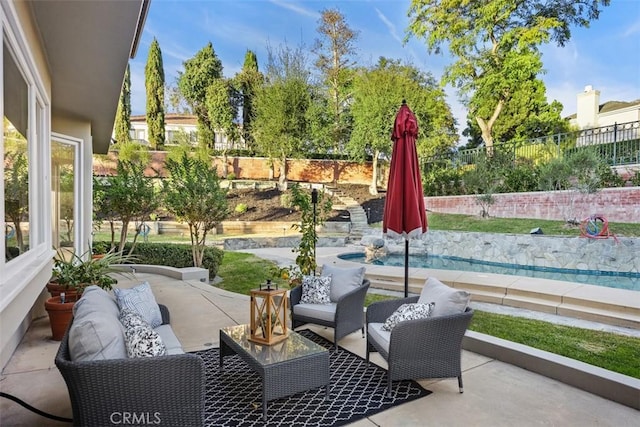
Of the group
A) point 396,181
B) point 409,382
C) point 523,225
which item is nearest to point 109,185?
point 396,181

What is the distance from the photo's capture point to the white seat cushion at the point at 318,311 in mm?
3938

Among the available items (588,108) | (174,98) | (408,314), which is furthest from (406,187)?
(174,98)

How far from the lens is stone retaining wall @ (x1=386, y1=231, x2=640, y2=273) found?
888cm

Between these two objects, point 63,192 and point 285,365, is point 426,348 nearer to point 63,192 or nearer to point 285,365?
point 285,365

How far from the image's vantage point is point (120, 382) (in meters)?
1.91

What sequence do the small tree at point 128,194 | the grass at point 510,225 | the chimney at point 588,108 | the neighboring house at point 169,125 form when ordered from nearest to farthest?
the small tree at point 128,194, the grass at point 510,225, the chimney at point 588,108, the neighboring house at point 169,125

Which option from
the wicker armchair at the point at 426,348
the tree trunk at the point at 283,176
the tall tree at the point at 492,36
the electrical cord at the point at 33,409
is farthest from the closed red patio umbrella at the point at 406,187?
the tree trunk at the point at 283,176

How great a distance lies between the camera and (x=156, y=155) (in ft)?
68.9

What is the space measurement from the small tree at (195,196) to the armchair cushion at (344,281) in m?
4.08

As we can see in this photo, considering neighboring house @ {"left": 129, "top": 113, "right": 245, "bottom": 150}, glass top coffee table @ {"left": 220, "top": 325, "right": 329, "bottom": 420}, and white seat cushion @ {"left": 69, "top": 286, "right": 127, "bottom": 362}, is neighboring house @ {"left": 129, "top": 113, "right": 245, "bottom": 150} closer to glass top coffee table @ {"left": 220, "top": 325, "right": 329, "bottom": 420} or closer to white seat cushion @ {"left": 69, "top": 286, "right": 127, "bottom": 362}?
glass top coffee table @ {"left": 220, "top": 325, "right": 329, "bottom": 420}

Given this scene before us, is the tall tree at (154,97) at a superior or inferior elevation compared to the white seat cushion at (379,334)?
superior

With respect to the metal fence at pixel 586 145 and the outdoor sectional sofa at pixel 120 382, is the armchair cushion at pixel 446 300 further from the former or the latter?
the metal fence at pixel 586 145

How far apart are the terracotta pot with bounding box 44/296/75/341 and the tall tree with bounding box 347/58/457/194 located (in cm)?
1571

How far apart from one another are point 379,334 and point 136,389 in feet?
6.28
